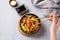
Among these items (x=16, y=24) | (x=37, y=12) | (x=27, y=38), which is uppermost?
(x=37, y=12)

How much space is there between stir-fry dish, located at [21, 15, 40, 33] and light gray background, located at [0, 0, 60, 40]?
88 mm

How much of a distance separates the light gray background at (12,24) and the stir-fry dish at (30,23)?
0.09 m

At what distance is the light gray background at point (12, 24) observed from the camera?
5.09 feet

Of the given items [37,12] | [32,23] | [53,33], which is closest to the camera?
[53,33]

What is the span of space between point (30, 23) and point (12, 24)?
0.18 metres

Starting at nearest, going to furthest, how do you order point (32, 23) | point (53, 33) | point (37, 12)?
point (53, 33) → point (32, 23) → point (37, 12)

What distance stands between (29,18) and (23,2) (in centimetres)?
19

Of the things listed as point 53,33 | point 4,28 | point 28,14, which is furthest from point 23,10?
point 53,33

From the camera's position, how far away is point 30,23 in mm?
1497

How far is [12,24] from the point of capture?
1.59 metres

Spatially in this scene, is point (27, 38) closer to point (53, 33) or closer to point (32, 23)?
point (32, 23)

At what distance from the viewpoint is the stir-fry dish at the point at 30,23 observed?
148cm

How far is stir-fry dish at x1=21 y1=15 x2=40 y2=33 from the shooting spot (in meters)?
1.48

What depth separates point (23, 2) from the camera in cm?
164
